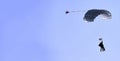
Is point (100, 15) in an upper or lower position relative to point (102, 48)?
upper

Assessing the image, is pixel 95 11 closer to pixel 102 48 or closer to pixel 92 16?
pixel 92 16

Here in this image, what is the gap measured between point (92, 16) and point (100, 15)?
0.68 metres

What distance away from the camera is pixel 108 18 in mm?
34219

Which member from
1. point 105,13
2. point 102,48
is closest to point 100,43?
point 102,48

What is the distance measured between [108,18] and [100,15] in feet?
3.41

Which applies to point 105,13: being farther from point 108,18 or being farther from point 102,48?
point 102,48

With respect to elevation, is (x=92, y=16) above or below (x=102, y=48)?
above

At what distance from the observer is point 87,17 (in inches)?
1372

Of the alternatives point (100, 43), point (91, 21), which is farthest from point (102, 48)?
point (91, 21)

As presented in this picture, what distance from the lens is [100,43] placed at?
35344 mm

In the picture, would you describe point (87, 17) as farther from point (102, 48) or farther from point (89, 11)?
point (102, 48)

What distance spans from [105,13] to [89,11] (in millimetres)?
1368

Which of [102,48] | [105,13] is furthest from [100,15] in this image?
[102,48]

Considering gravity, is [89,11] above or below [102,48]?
above
